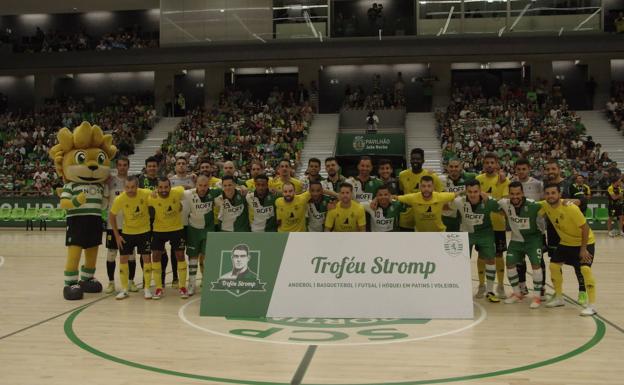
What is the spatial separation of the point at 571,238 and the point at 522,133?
60.7ft

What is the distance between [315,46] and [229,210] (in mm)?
21824

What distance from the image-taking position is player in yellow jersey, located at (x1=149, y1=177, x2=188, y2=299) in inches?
362

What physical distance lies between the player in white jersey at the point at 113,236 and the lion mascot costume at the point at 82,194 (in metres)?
0.12

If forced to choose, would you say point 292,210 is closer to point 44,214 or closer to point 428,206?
point 428,206

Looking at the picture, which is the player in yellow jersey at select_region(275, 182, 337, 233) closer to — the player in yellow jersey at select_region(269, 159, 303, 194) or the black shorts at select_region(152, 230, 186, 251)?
the player in yellow jersey at select_region(269, 159, 303, 194)

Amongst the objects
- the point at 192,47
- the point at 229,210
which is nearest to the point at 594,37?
the point at 192,47

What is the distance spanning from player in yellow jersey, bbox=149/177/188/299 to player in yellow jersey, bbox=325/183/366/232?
2.35 m

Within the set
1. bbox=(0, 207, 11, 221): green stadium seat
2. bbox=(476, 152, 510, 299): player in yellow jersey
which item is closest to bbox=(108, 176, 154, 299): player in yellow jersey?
bbox=(476, 152, 510, 299): player in yellow jersey

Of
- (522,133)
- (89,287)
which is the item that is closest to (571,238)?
(89,287)

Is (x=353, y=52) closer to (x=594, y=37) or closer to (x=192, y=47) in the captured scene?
(x=192, y=47)

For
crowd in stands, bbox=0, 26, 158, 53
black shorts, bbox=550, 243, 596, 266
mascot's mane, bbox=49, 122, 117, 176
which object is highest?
crowd in stands, bbox=0, 26, 158, 53

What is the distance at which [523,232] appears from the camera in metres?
8.61

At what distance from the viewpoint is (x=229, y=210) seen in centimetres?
934

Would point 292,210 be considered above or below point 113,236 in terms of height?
above
